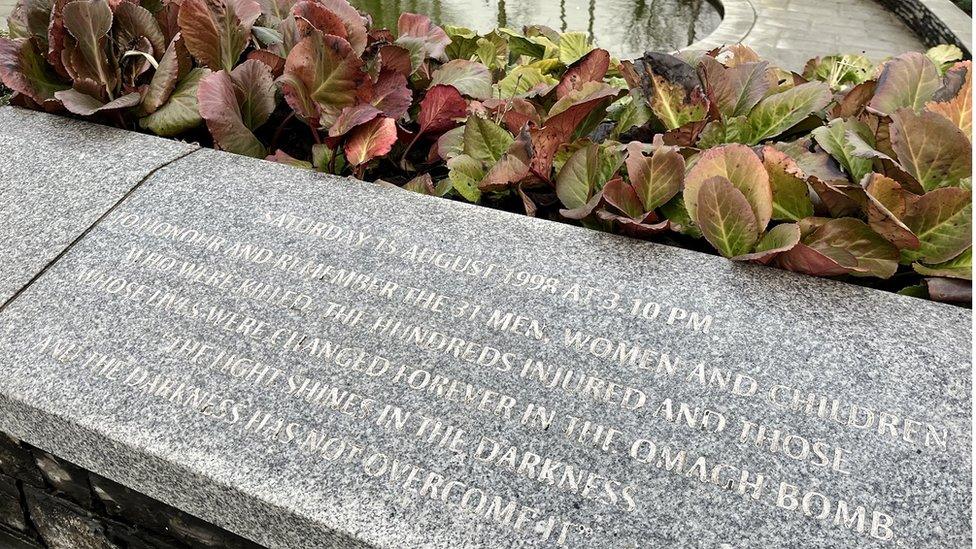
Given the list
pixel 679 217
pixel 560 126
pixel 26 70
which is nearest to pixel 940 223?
pixel 679 217

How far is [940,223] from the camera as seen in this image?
1.51 m

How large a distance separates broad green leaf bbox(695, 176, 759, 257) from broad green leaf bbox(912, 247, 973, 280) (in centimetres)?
36

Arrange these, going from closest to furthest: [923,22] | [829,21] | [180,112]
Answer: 1. [180,112]
2. [923,22]
3. [829,21]

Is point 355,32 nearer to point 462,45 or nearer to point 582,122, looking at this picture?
point 462,45

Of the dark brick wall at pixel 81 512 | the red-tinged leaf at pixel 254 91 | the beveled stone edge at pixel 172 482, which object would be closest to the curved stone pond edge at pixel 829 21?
the red-tinged leaf at pixel 254 91

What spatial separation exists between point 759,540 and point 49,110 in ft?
7.97

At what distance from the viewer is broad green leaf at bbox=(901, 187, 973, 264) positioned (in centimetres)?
148

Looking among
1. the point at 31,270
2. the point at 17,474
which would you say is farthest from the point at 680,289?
the point at 17,474

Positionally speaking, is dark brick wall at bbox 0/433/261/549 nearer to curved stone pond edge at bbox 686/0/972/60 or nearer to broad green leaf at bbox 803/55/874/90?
broad green leaf at bbox 803/55/874/90

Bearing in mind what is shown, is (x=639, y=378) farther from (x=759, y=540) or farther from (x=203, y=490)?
(x=203, y=490)

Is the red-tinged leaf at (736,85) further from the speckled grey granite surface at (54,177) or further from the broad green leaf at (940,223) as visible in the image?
the speckled grey granite surface at (54,177)

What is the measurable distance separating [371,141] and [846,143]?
1.24m

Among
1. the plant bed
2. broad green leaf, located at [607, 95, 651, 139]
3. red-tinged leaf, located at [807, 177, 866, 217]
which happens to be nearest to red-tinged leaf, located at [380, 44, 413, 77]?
the plant bed

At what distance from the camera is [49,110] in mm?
2285
